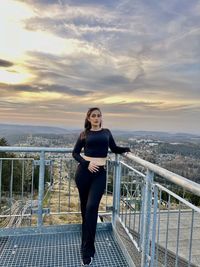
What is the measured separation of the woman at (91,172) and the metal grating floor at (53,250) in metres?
0.19

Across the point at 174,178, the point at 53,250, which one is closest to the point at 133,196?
the point at 53,250

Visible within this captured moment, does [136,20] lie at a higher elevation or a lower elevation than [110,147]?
higher

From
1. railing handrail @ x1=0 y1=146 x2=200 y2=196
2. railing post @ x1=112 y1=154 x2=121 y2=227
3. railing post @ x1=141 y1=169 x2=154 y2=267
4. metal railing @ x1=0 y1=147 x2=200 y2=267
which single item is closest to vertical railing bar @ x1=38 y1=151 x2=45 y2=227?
metal railing @ x1=0 y1=147 x2=200 y2=267

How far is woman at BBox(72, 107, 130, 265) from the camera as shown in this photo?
330cm

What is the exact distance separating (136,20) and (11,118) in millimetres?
20152

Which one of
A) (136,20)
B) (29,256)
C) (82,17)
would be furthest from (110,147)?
(136,20)

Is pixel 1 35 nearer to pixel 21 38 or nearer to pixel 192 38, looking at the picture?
pixel 21 38

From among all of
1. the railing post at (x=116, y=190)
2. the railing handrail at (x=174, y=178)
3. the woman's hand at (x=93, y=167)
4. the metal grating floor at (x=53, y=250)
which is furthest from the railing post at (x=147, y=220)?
the railing post at (x=116, y=190)

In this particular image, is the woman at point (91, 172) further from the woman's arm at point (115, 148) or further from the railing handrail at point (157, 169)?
the railing handrail at point (157, 169)

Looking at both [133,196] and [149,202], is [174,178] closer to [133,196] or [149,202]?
[149,202]

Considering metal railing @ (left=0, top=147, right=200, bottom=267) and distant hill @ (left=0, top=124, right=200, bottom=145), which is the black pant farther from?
distant hill @ (left=0, top=124, right=200, bottom=145)

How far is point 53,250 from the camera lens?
11.6 feet

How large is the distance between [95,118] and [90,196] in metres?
0.92

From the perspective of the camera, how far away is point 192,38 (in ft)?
50.2
